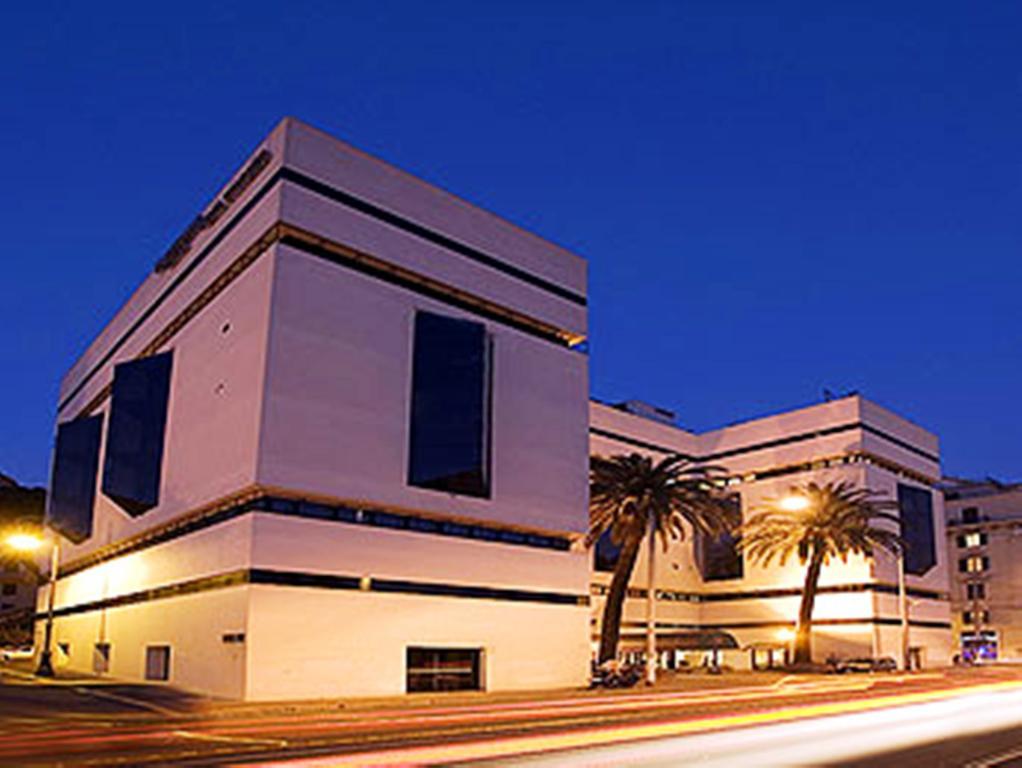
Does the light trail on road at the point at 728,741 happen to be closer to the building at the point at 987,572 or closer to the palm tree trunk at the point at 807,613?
the palm tree trunk at the point at 807,613

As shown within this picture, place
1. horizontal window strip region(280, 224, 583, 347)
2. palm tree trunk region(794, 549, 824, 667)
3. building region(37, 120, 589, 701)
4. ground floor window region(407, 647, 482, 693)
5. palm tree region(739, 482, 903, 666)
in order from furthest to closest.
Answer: palm tree trunk region(794, 549, 824, 667), palm tree region(739, 482, 903, 666), horizontal window strip region(280, 224, 583, 347), ground floor window region(407, 647, 482, 693), building region(37, 120, 589, 701)

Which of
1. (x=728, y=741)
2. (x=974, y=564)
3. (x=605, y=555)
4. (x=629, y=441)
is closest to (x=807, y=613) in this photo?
(x=605, y=555)

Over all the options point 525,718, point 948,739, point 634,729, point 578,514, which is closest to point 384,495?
point 578,514

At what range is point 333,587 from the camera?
4231 centimetres

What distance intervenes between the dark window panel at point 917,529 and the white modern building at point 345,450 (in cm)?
4423

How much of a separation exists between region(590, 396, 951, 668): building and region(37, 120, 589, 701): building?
27019 millimetres

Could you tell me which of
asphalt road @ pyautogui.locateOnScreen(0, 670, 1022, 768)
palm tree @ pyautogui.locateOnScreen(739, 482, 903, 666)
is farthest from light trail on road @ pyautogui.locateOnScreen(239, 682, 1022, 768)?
palm tree @ pyautogui.locateOnScreen(739, 482, 903, 666)

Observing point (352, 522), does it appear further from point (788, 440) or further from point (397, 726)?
point (788, 440)

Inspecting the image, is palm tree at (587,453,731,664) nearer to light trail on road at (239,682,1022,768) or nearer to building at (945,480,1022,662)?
light trail on road at (239,682,1022,768)

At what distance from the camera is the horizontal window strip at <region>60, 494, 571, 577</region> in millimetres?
42188

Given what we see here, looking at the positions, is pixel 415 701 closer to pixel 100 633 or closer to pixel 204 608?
pixel 204 608

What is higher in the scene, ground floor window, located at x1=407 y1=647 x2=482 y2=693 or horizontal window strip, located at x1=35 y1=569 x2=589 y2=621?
horizontal window strip, located at x1=35 y1=569 x2=589 y2=621

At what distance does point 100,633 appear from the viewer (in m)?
60.4

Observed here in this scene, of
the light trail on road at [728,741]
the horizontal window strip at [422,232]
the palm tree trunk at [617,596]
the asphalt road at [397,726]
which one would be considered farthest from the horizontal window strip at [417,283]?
the light trail on road at [728,741]
